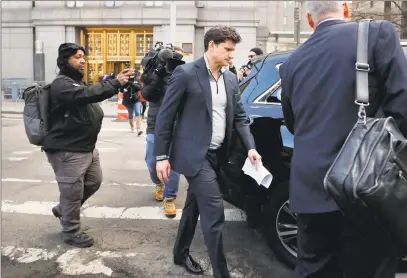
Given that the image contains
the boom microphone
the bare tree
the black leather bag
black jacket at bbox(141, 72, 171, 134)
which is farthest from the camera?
the bare tree

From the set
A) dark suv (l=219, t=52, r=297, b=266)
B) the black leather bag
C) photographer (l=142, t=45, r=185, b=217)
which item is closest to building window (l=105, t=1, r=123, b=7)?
photographer (l=142, t=45, r=185, b=217)

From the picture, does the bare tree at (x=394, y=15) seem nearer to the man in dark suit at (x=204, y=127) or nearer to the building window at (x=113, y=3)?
the building window at (x=113, y=3)

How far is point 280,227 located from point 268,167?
0.50 meters

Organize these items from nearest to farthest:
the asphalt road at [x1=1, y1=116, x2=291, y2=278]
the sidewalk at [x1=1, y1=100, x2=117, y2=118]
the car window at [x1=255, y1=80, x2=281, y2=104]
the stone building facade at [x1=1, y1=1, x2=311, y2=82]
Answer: the asphalt road at [x1=1, y1=116, x2=291, y2=278]
the car window at [x1=255, y1=80, x2=281, y2=104]
the sidewalk at [x1=1, y1=100, x2=117, y2=118]
the stone building facade at [x1=1, y1=1, x2=311, y2=82]

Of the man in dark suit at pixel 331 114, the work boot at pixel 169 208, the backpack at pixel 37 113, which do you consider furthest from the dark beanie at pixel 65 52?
the man in dark suit at pixel 331 114

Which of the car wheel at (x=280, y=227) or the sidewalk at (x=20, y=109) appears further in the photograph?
the sidewalk at (x=20, y=109)

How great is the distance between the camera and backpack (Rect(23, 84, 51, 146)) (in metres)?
3.96

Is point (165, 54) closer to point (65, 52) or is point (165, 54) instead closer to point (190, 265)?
point (65, 52)

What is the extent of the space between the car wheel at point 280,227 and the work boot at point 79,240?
1.67m

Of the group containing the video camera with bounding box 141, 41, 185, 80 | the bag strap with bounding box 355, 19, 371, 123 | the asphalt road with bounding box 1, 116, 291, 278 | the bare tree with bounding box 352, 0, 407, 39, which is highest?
the bare tree with bounding box 352, 0, 407, 39

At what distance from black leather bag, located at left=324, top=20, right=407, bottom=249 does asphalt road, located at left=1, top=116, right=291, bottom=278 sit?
73.6 inches

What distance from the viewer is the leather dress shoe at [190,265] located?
3.57 metres

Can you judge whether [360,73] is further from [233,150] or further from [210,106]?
[233,150]

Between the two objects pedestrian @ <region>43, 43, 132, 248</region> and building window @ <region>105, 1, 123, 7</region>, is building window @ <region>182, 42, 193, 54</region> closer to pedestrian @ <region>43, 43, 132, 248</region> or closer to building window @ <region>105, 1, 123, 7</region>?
building window @ <region>105, 1, 123, 7</region>
